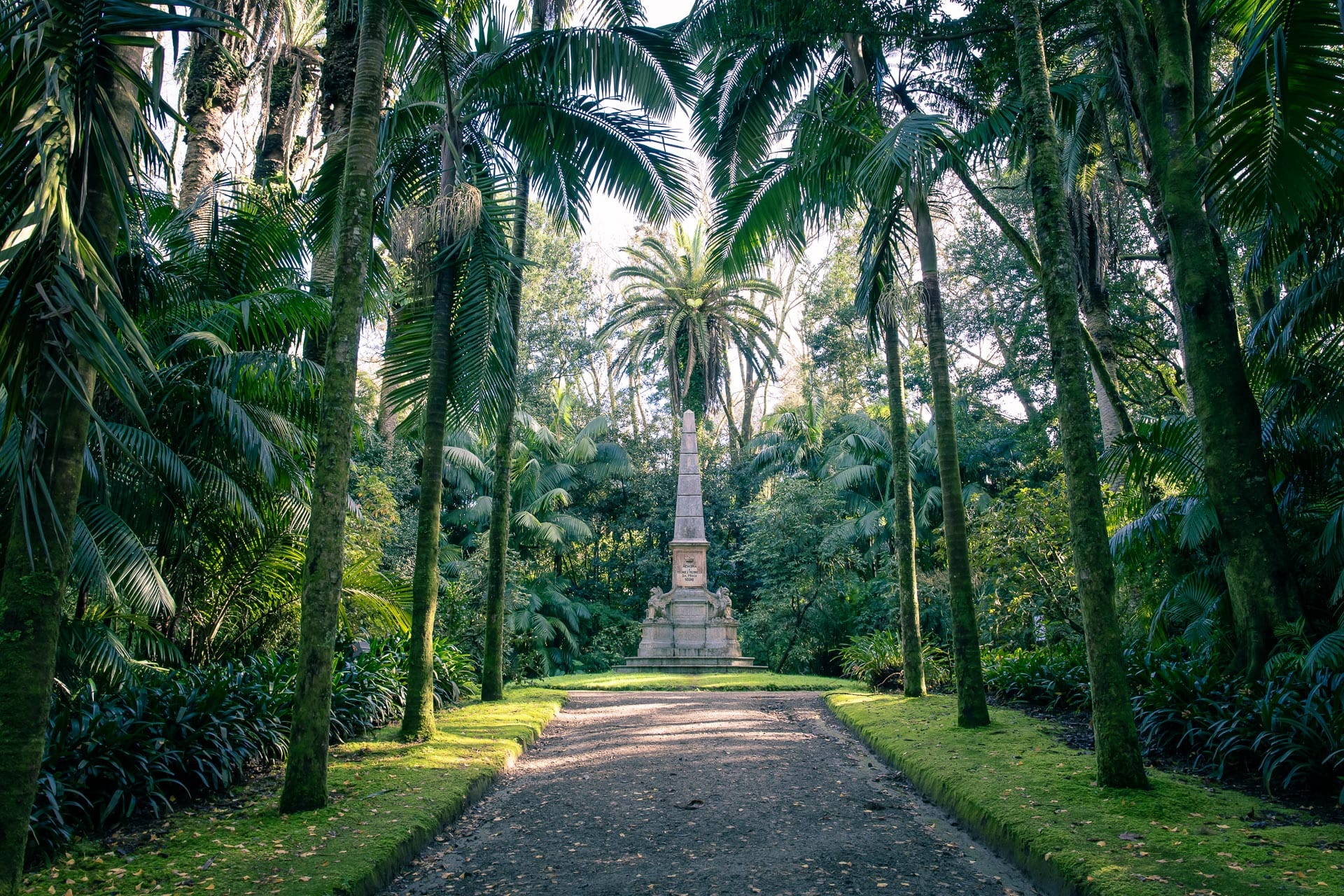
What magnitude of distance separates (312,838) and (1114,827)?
15.0 ft

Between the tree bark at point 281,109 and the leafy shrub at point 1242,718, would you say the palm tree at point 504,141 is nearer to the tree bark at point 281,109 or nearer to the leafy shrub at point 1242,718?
the tree bark at point 281,109

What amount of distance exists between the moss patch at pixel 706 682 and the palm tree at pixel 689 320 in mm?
11636

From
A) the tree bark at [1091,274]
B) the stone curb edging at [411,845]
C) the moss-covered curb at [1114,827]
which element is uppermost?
the tree bark at [1091,274]

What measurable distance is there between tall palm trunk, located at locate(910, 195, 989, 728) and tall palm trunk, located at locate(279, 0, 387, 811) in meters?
6.29

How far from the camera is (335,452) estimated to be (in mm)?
5996

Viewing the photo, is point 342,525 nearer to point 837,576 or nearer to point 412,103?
point 412,103

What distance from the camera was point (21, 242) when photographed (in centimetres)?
351

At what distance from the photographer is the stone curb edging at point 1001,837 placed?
13.1 ft

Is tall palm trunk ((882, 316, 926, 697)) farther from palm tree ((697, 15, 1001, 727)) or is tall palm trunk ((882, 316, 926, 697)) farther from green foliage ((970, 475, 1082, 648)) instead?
green foliage ((970, 475, 1082, 648))

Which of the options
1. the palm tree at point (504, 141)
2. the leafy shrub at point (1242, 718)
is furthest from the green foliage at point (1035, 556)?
the palm tree at point (504, 141)

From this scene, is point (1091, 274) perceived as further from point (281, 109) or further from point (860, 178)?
point (281, 109)

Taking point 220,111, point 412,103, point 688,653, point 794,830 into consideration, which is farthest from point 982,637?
point 220,111

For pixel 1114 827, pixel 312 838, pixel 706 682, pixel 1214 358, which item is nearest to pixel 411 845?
pixel 312 838

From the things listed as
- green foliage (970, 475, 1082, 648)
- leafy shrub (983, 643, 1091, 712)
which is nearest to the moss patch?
leafy shrub (983, 643, 1091, 712)
